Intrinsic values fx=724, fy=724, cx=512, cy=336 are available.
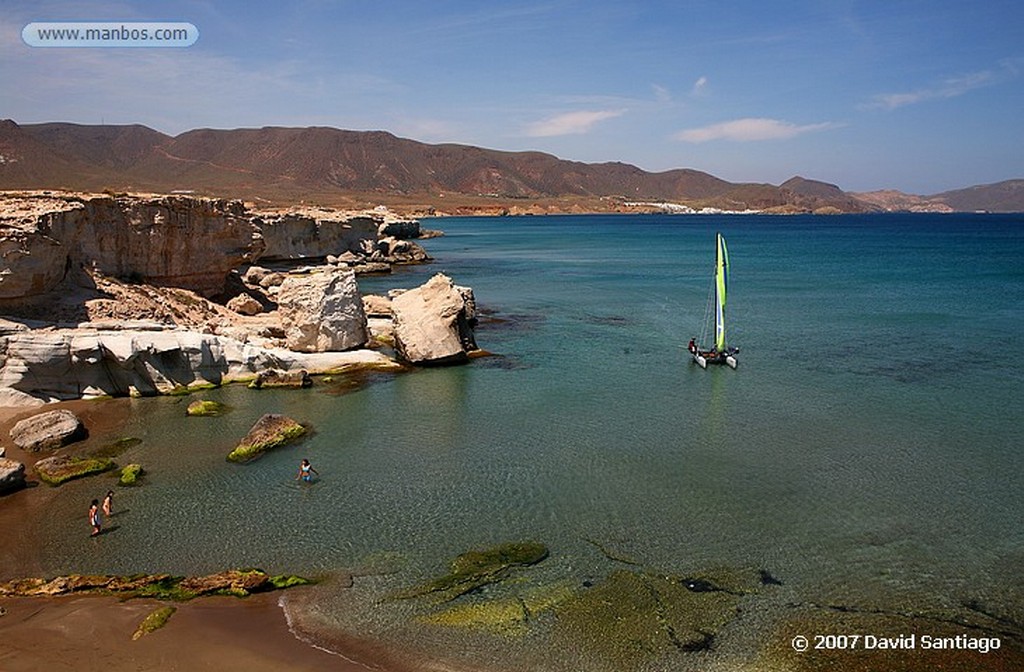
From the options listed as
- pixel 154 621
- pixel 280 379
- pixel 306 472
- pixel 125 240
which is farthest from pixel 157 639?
pixel 125 240

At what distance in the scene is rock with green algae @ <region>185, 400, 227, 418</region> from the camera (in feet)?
86.9

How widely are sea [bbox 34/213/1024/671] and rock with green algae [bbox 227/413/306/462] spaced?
46 cm

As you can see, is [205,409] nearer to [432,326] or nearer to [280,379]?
[280,379]

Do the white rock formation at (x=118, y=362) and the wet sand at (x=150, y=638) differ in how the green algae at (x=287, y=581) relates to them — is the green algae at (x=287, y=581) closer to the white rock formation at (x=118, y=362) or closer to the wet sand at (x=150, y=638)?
the wet sand at (x=150, y=638)

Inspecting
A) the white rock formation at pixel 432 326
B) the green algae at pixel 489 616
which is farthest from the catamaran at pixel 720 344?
the green algae at pixel 489 616

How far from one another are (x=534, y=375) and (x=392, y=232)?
3121 inches

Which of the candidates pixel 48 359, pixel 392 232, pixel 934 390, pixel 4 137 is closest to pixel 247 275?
pixel 48 359

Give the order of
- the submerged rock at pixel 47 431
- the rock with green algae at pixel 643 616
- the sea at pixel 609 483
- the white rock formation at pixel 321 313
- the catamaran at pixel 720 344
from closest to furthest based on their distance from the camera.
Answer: the rock with green algae at pixel 643 616, the sea at pixel 609 483, the submerged rock at pixel 47 431, the white rock formation at pixel 321 313, the catamaran at pixel 720 344

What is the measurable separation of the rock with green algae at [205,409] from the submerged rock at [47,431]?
3.52 metres

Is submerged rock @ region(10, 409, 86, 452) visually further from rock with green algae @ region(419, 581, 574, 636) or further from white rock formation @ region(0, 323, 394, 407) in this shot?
rock with green algae @ region(419, 581, 574, 636)

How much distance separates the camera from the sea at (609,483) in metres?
15.4

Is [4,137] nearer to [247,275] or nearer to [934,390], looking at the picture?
[247,275]

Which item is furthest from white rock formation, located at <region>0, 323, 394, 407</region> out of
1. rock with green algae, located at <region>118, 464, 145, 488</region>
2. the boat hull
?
the boat hull

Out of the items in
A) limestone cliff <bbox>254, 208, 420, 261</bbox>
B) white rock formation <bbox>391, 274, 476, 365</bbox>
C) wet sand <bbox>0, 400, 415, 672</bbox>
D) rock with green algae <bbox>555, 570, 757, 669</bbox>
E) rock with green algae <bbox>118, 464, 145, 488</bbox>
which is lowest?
wet sand <bbox>0, 400, 415, 672</bbox>
